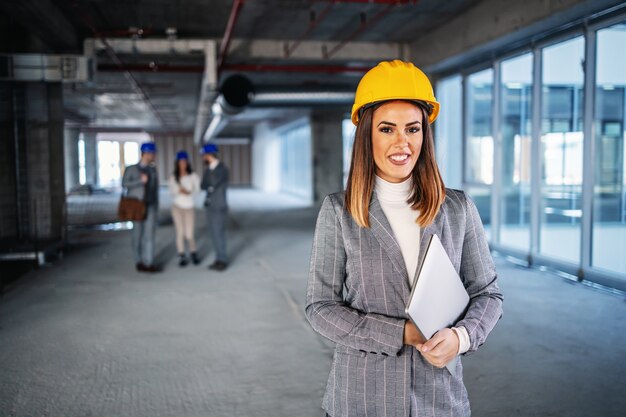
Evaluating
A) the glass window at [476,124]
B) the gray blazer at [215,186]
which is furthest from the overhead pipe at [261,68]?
the gray blazer at [215,186]

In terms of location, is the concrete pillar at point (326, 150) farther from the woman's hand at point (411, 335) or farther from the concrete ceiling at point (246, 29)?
the woman's hand at point (411, 335)

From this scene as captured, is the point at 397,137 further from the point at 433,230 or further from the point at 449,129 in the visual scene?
the point at 449,129

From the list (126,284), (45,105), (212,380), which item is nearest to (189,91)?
(45,105)

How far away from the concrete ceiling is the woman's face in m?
5.79

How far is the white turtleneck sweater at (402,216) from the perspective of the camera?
4.61 ft

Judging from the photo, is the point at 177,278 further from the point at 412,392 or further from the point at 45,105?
the point at 412,392

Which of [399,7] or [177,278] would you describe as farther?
[399,7]

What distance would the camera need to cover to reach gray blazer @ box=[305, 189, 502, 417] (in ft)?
4.45

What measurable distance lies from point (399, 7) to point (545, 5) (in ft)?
7.64

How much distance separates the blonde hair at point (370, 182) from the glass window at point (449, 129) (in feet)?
30.8

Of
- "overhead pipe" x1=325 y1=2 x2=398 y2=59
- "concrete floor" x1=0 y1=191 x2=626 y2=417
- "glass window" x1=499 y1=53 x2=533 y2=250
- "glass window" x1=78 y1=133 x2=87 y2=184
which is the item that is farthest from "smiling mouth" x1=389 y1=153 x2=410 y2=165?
"glass window" x1=78 y1=133 x2=87 y2=184

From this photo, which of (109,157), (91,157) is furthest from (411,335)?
(109,157)

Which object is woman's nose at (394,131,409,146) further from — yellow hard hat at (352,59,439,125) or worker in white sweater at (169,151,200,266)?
worker in white sweater at (169,151,200,266)

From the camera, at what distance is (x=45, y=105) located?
8969mm
